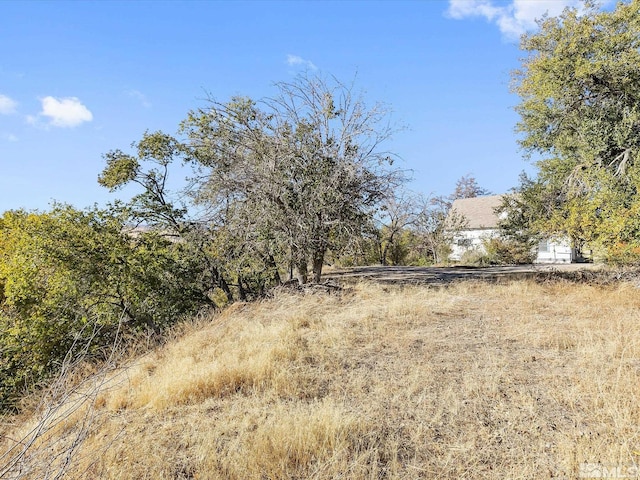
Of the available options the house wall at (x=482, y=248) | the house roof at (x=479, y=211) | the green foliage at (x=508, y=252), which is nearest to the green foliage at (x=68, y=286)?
the green foliage at (x=508, y=252)

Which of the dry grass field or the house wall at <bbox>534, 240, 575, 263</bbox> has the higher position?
the house wall at <bbox>534, 240, 575, 263</bbox>

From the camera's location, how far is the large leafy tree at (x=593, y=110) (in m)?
8.52

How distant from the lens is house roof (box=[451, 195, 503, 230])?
29.0 meters

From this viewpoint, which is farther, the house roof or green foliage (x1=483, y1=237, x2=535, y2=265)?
the house roof

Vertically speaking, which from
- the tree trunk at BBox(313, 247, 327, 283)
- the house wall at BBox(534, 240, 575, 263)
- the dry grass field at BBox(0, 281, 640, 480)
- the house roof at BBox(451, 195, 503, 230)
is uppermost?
the house roof at BBox(451, 195, 503, 230)

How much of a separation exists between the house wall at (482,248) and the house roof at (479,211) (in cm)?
63

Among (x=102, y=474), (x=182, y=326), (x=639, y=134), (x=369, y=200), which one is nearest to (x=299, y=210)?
(x=369, y=200)

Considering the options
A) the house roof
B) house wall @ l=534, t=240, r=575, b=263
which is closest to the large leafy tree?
house wall @ l=534, t=240, r=575, b=263

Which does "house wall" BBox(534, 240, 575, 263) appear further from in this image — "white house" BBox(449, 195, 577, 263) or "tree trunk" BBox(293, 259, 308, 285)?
"tree trunk" BBox(293, 259, 308, 285)

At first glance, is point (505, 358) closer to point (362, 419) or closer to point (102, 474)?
point (362, 419)

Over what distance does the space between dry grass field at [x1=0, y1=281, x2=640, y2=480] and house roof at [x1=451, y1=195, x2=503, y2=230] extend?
23.8 meters

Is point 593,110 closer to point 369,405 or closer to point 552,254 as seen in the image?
point 369,405

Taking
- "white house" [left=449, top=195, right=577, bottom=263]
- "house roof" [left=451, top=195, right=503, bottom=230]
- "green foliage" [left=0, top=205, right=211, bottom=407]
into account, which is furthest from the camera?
"house roof" [left=451, top=195, right=503, bottom=230]

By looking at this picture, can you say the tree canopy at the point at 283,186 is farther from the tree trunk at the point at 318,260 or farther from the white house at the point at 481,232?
the white house at the point at 481,232
